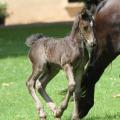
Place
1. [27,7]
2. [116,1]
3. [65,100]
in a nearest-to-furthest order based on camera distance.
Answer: [65,100] → [116,1] → [27,7]

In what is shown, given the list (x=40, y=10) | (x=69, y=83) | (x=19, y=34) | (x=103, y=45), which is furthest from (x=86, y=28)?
(x=40, y=10)

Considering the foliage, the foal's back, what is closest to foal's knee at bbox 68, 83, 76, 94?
the foal's back

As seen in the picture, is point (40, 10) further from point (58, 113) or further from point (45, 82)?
point (58, 113)

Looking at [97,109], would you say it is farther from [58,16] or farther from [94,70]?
[58,16]

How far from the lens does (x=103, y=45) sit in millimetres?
8070

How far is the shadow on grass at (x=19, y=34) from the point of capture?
17156 millimetres

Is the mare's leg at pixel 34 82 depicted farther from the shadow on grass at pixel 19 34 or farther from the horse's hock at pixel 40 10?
the horse's hock at pixel 40 10

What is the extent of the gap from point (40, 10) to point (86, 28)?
20992mm

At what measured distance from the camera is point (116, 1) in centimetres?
799

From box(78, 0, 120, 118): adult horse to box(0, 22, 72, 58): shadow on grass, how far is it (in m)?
8.08

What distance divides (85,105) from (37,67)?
105cm

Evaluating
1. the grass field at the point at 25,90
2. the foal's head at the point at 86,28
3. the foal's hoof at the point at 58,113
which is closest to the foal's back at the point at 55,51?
the foal's head at the point at 86,28

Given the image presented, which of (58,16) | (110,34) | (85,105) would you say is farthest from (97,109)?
(58,16)

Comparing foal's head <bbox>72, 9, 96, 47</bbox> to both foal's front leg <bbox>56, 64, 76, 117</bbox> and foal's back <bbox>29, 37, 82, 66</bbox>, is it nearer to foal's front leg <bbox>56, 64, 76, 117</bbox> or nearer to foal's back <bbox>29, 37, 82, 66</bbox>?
foal's back <bbox>29, 37, 82, 66</bbox>
